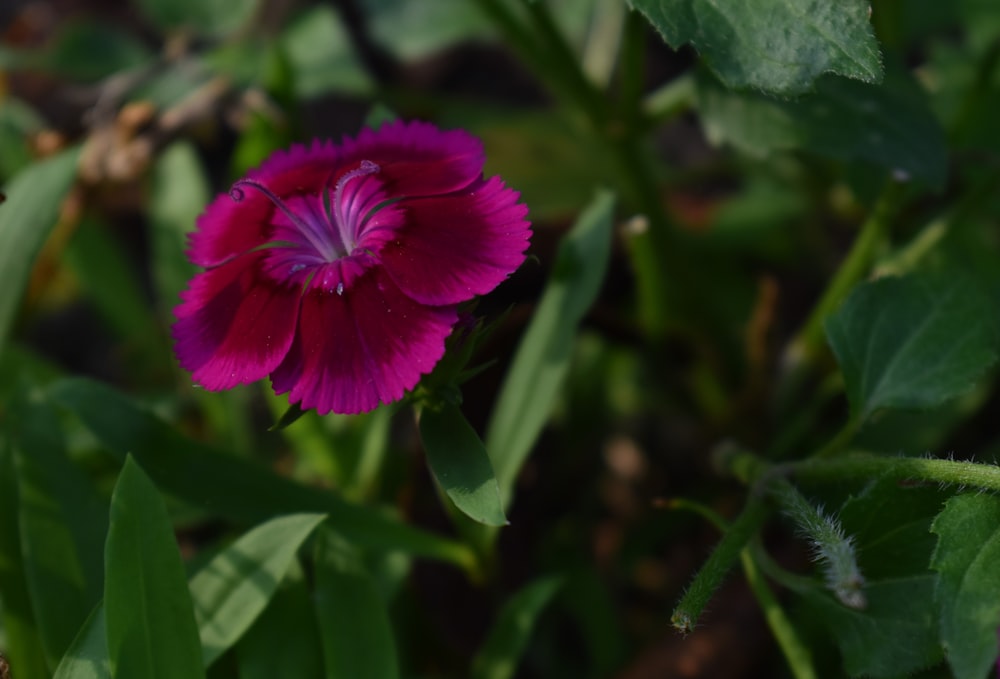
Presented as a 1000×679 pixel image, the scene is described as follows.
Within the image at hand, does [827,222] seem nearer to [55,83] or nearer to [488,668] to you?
[488,668]

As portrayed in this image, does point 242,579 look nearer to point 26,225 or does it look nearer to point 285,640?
point 285,640

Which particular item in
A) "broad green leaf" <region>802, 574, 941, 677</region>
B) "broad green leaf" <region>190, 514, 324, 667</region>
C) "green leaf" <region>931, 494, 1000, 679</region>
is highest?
"broad green leaf" <region>190, 514, 324, 667</region>

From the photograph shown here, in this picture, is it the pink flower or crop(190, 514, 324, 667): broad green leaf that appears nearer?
the pink flower

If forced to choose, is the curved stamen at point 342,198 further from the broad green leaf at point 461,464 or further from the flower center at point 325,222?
the broad green leaf at point 461,464

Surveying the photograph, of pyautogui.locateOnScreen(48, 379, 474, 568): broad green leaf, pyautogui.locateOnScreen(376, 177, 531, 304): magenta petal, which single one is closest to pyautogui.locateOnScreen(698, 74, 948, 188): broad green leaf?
pyautogui.locateOnScreen(376, 177, 531, 304): magenta petal

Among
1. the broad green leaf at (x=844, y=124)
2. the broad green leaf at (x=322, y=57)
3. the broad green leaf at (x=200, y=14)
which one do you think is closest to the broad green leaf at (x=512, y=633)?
the broad green leaf at (x=844, y=124)

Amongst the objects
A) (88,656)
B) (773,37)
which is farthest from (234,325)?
(773,37)

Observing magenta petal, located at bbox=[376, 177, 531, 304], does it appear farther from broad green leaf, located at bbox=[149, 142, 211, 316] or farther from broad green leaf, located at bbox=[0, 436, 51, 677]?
broad green leaf, located at bbox=[149, 142, 211, 316]
